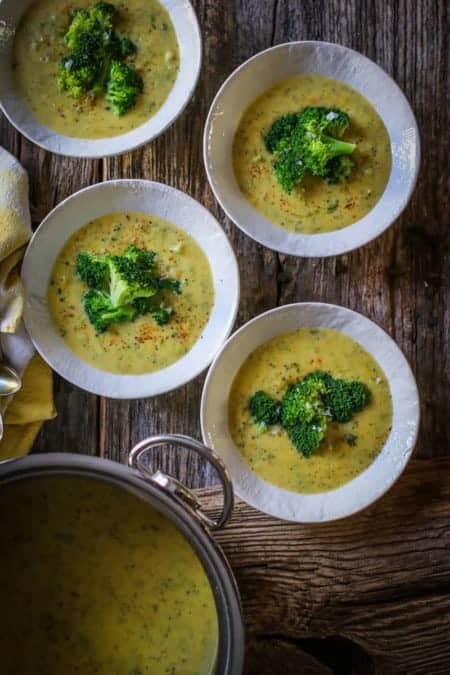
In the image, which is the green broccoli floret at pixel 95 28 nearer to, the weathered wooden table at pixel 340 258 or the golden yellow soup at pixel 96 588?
the weathered wooden table at pixel 340 258

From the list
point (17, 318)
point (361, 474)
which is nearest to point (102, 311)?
point (17, 318)

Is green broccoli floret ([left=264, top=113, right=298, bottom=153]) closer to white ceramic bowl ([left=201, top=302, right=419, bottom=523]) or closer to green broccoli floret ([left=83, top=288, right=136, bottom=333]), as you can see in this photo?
white ceramic bowl ([left=201, top=302, right=419, bottom=523])

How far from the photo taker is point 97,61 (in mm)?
A: 2609

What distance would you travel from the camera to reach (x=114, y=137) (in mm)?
2600

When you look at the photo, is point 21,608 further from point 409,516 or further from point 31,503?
point 409,516

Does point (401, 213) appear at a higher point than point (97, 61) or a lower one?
lower

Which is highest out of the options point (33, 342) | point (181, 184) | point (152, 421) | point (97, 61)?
point (97, 61)

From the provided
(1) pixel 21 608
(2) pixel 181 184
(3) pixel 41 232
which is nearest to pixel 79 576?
(1) pixel 21 608

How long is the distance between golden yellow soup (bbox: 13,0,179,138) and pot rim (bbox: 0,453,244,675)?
108cm

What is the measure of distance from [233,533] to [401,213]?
3.43ft

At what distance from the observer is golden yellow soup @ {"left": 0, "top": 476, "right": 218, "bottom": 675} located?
7.02 feet

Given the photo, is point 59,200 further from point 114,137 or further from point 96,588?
point 96,588

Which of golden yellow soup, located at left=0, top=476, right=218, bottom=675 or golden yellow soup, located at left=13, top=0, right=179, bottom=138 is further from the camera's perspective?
golden yellow soup, located at left=13, top=0, right=179, bottom=138

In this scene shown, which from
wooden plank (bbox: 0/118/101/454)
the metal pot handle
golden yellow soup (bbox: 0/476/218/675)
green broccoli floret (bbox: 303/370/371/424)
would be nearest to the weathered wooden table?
Result: wooden plank (bbox: 0/118/101/454)
